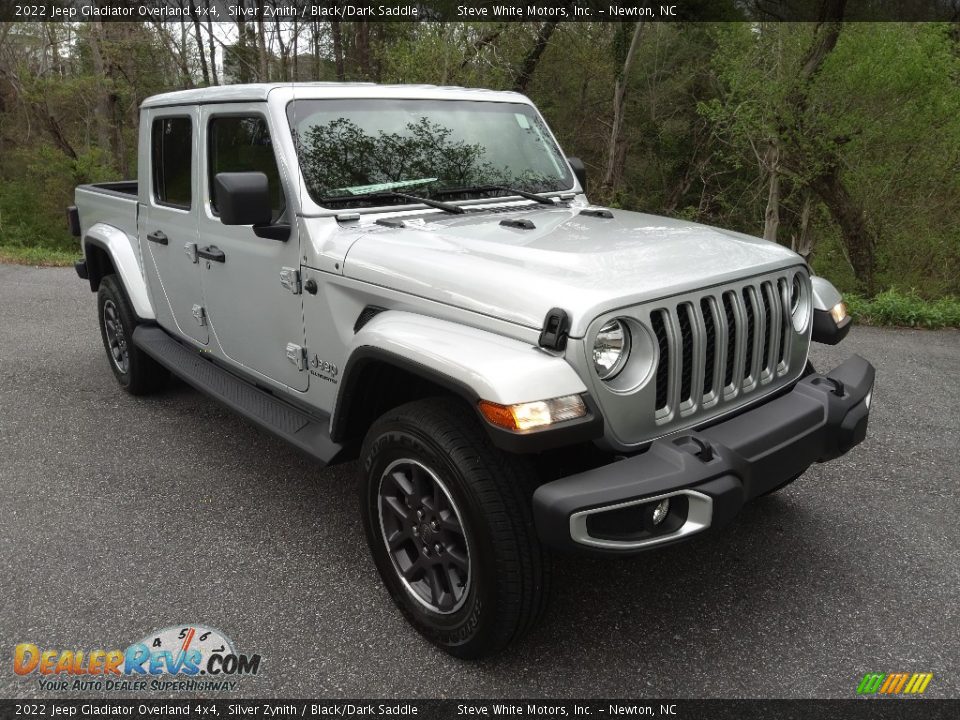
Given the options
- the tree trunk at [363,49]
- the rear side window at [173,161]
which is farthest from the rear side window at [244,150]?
the tree trunk at [363,49]

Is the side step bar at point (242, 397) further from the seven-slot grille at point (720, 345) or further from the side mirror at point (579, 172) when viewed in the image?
the side mirror at point (579, 172)

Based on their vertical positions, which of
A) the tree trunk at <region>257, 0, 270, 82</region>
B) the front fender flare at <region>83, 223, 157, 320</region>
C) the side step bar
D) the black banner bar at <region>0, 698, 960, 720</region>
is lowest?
the black banner bar at <region>0, 698, 960, 720</region>

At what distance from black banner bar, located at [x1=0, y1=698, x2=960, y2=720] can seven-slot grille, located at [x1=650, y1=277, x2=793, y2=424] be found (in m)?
0.95

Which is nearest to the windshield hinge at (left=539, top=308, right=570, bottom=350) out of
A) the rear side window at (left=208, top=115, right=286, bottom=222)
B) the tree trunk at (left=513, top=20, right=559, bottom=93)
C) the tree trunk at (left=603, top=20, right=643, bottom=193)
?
the rear side window at (left=208, top=115, right=286, bottom=222)

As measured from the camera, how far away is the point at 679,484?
2.16 m

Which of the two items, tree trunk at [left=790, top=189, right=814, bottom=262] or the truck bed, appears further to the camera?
tree trunk at [left=790, top=189, right=814, bottom=262]

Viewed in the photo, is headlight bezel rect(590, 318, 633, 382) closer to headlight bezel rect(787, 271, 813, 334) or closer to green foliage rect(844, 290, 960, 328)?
headlight bezel rect(787, 271, 813, 334)

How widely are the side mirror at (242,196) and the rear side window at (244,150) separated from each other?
0.33 metres

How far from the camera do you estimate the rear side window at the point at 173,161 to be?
3.98 meters

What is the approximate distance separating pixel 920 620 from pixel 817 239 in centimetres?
2062

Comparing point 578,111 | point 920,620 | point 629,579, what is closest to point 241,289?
point 629,579

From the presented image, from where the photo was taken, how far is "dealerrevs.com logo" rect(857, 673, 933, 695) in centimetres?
247

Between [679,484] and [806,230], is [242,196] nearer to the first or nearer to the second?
[679,484]

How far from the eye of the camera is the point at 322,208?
3.15 m
